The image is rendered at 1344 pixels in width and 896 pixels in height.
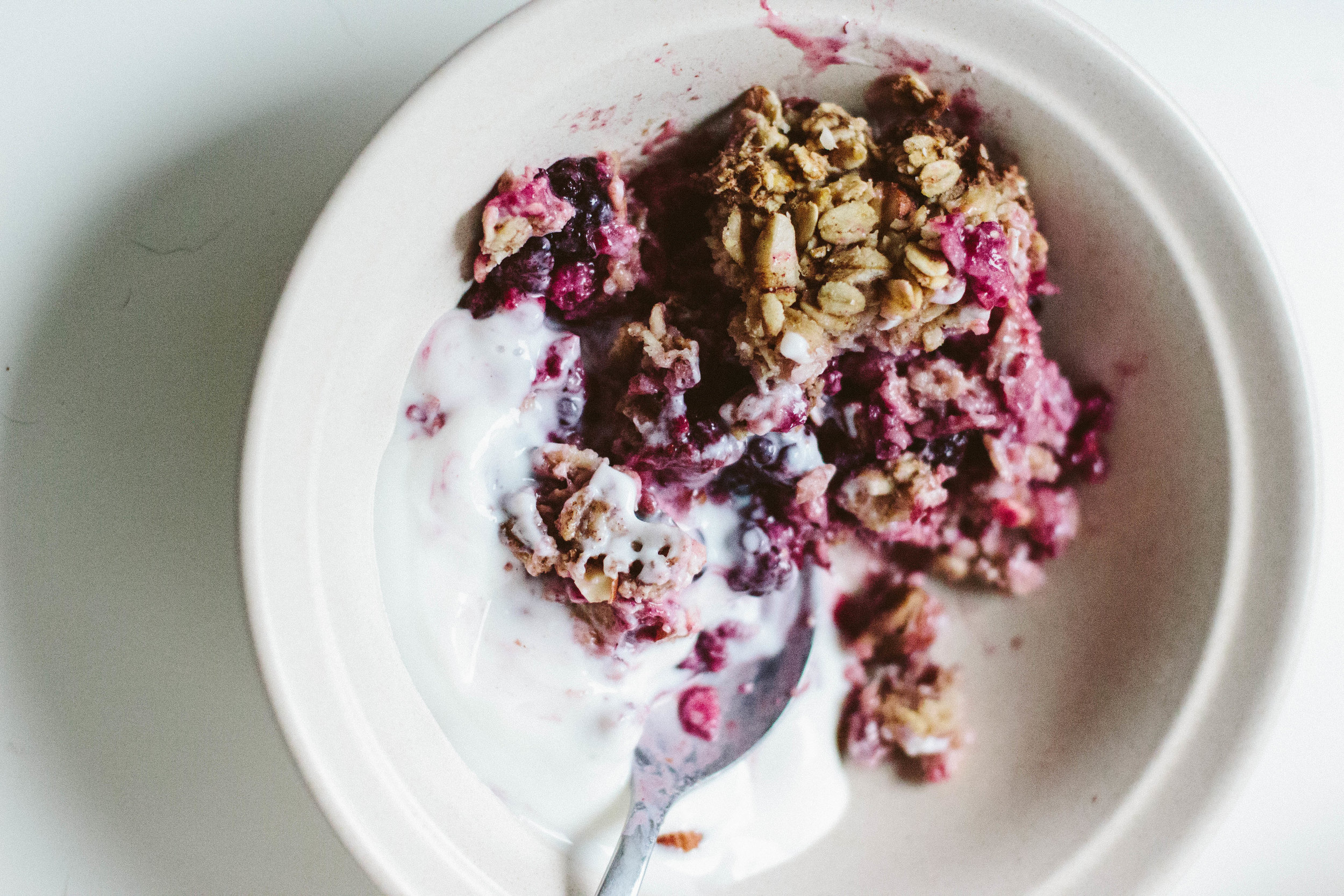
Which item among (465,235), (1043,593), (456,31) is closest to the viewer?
(465,235)

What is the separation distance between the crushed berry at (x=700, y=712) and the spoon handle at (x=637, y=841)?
0.27 feet

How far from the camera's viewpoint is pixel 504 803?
1073 millimetres

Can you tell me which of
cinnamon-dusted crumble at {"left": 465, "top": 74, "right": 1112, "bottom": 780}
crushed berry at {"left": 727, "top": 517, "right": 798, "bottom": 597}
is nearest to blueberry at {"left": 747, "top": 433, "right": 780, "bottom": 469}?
cinnamon-dusted crumble at {"left": 465, "top": 74, "right": 1112, "bottom": 780}

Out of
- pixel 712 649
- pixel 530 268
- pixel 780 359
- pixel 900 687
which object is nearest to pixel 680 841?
pixel 712 649

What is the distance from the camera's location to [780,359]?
101cm

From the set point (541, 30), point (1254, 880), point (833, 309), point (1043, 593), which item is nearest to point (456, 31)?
point (541, 30)

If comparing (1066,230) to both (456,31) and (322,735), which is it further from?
(322,735)

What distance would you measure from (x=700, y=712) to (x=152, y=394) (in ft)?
2.57

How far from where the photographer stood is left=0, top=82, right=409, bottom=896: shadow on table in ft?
3.60

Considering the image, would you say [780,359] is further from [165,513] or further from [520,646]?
[165,513]

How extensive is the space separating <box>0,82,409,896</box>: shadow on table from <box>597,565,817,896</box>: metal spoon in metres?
0.37

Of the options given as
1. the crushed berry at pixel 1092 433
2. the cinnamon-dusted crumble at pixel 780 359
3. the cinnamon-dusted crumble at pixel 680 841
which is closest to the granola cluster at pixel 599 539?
the cinnamon-dusted crumble at pixel 780 359

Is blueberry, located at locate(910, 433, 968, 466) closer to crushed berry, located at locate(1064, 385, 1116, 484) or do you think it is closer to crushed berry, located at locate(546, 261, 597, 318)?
crushed berry, located at locate(1064, 385, 1116, 484)

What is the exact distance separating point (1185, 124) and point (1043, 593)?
615 millimetres
